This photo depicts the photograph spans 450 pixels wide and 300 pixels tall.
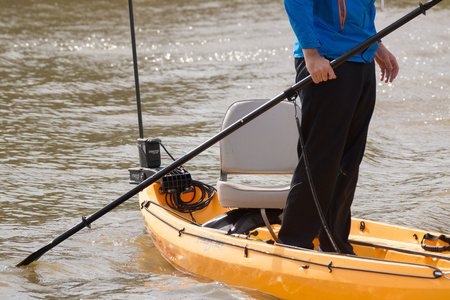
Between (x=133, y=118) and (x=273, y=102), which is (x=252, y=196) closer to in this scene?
(x=273, y=102)

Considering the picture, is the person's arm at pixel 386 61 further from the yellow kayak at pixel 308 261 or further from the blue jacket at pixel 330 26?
the yellow kayak at pixel 308 261

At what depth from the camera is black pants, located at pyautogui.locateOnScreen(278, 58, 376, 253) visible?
3123 millimetres

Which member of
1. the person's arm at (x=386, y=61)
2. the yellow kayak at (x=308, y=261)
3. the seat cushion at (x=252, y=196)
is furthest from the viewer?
the seat cushion at (x=252, y=196)

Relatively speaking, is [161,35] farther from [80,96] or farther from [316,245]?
[316,245]

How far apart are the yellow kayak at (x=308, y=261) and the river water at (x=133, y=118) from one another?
0.12 m

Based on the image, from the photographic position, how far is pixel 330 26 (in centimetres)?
310

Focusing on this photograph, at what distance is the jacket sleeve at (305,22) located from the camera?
118 inches

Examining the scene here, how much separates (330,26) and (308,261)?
3.22ft

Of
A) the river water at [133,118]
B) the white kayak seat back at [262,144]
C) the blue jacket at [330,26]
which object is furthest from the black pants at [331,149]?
the white kayak seat back at [262,144]

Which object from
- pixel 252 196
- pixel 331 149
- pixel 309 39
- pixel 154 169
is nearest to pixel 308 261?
pixel 331 149

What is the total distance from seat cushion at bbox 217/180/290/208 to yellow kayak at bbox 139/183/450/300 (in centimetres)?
16

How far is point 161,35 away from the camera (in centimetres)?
1341

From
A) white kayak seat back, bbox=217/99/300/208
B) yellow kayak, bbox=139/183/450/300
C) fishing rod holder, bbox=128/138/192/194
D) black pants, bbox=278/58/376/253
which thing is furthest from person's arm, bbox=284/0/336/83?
fishing rod holder, bbox=128/138/192/194

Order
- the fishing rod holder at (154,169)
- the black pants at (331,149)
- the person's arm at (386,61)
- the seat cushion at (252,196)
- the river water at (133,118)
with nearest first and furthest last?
the black pants at (331,149) → the person's arm at (386,61) → the seat cushion at (252,196) → the river water at (133,118) → the fishing rod holder at (154,169)
